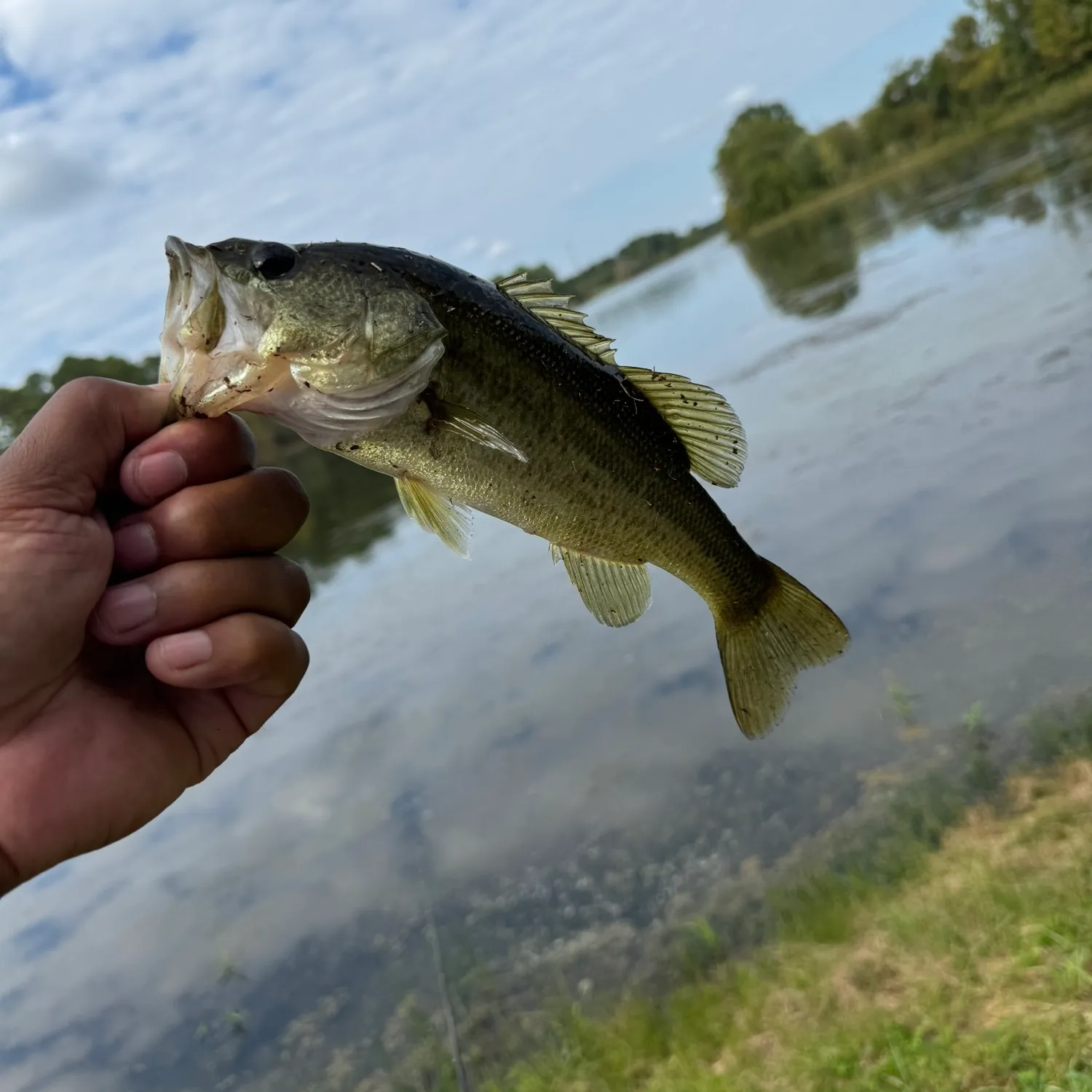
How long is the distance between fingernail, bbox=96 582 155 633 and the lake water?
526 cm

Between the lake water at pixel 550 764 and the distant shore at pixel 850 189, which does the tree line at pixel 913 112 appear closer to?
the distant shore at pixel 850 189

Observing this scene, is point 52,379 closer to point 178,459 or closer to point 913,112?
point 178,459

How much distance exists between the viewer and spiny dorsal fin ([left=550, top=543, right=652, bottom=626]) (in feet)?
9.36

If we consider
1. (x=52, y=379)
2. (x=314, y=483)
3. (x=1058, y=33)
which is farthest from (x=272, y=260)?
(x=1058, y=33)

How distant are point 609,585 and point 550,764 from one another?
22.4ft

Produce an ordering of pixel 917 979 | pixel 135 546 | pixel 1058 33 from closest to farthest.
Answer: pixel 135 546, pixel 917 979, pixel 1058 33

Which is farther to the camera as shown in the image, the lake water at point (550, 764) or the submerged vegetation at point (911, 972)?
the lake water at point (550, 764)

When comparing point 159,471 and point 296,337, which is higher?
point 296,337

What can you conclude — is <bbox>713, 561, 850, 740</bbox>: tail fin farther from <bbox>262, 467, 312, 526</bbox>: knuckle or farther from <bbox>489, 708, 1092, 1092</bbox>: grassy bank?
<bbox>489, 708, 1092, 1092</bbox>: grassy bank

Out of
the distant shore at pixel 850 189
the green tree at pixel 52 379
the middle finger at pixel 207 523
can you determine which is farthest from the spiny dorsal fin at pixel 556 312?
the distant shore at pixel 850 189

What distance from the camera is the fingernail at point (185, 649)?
2.35 m

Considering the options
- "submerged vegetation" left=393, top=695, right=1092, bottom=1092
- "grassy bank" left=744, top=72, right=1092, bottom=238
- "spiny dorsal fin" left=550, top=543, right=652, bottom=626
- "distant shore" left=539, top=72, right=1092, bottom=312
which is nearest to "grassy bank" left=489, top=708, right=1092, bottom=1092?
"submerged vegetation" left=393, top=695, right=1092, bottom=1092

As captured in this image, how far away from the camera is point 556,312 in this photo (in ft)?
8.61

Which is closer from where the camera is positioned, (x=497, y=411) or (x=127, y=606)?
(x=127, y=606)
